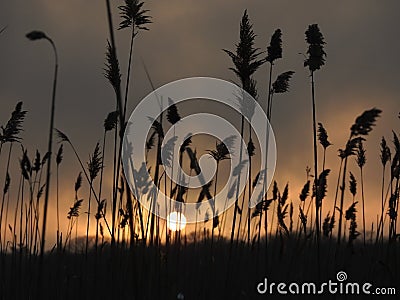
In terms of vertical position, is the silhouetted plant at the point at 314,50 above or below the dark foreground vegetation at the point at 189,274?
above

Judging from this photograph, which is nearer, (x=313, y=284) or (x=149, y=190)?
(x=313, y=284)

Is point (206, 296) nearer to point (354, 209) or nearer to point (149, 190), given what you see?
point (149, 190)

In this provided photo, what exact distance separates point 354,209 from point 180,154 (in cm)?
139

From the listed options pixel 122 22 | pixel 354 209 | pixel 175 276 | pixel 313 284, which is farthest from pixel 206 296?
pixel 122 22

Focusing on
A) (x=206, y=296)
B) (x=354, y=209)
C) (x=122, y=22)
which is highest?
(x=122, y=22)

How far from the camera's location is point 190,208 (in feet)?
18.0
